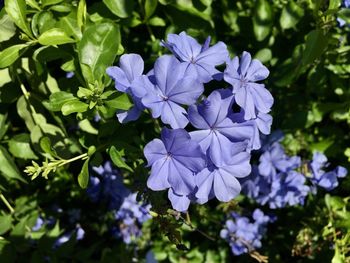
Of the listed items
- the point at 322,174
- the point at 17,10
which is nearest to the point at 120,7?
the point at 17,10

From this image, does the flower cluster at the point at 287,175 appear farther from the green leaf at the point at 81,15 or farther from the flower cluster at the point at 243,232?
the green leaf at the point at 81,15

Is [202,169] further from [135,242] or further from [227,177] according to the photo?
[135,242]

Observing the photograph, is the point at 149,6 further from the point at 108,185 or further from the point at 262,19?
the point at 108,185

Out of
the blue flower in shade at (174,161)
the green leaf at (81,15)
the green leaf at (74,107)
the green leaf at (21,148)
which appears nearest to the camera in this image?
the blue flower in shade at (174,161)

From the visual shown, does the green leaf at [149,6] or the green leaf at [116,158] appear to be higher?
the green leaf at [149,6]

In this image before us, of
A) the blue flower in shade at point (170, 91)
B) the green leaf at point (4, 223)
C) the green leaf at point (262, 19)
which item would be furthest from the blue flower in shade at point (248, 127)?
the green leaf at point (4, 223)

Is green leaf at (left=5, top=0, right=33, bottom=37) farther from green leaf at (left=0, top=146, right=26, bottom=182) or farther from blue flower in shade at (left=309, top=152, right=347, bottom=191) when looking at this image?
blue flower in shade at (left=309, top=152, right=347, bottom=191)
